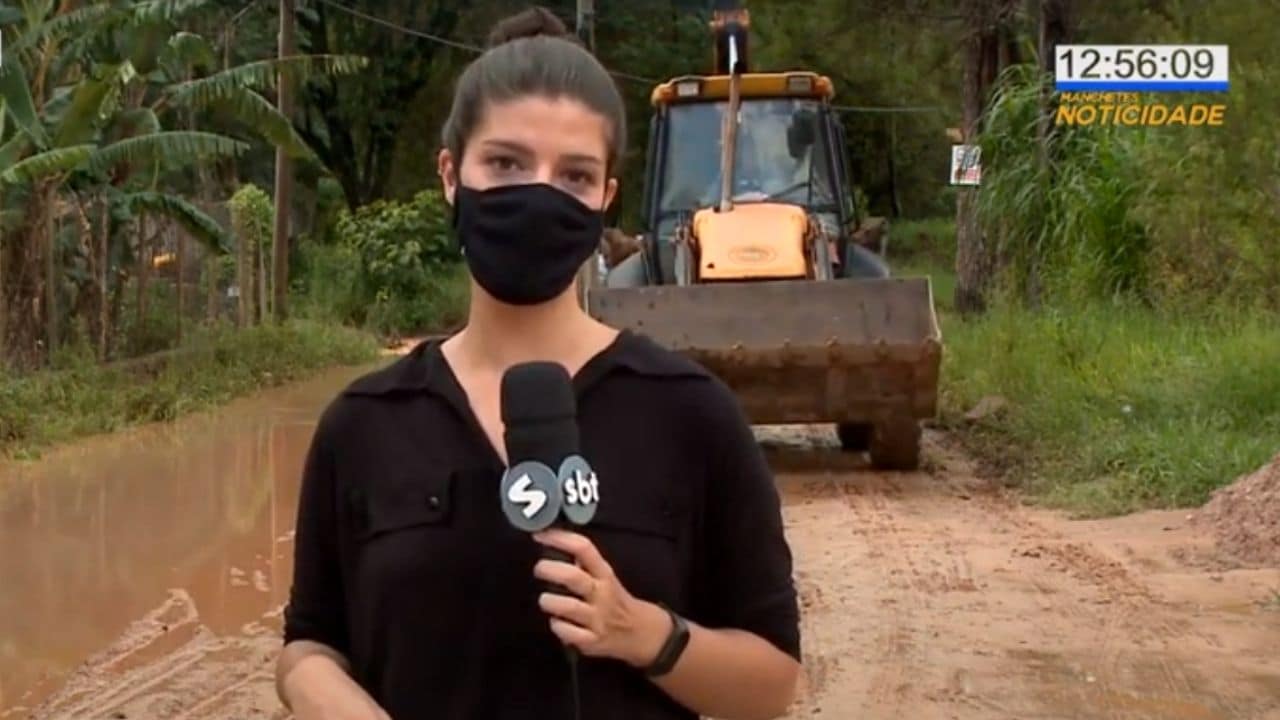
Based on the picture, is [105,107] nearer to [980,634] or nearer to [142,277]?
[142,277]

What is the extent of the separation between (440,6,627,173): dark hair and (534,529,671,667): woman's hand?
0.57 metres

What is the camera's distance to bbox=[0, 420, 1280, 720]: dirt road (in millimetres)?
6961

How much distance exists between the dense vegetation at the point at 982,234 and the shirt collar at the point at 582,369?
166 inches

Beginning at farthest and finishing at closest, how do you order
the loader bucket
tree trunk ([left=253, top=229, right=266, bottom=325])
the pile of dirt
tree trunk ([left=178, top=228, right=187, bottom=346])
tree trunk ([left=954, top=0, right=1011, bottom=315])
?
tree trunk ([left=253, top=229, right=266, bottom=325]), tree trunk ([left=178, top=228, right=187, bottom=346]), tree trunk ([left=954, top=0, right=1011, bottom=315]), the loader bucket, the pile of dirt

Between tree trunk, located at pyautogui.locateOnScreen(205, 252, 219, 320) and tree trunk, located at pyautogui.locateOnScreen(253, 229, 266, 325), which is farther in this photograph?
tree trunk, located at pyautogui.locateOnScreen(253, 229, 266, 325)

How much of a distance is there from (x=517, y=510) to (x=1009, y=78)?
19375 millimetres

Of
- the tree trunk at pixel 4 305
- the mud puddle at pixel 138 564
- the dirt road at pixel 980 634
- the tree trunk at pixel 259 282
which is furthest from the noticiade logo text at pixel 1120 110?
the tree trunk at pixel 259 282

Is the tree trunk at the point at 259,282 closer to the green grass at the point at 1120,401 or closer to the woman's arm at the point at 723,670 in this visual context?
the green grass at the point at 1120,401

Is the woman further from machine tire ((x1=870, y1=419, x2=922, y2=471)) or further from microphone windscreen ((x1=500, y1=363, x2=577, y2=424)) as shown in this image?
machine tire ((x1=870, y1=419, x2=922, y2=471))

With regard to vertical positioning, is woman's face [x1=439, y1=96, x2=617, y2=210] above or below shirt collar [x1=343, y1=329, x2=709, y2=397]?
above

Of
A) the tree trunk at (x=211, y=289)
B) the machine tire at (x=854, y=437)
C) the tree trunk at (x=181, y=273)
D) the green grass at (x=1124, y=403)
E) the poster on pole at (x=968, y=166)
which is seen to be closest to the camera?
the green grass at (x=1124, y=403)

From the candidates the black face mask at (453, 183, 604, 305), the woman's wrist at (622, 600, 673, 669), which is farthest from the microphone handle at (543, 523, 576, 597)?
the black face mask at (453, 183, 604, 305)

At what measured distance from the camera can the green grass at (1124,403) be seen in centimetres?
1141

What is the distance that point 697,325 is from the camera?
12.4m
